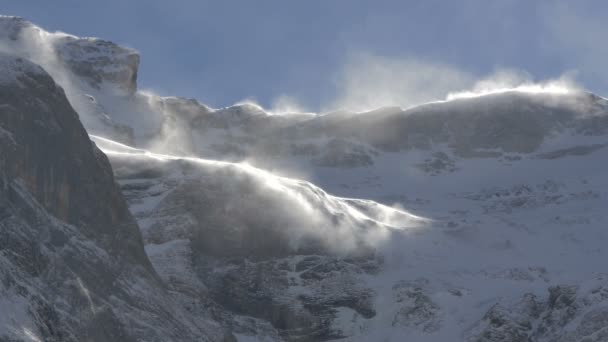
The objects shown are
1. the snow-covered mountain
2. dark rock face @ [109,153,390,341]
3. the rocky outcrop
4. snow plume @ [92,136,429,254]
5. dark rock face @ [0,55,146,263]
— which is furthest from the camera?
snow plume @ [92,136,429,254]

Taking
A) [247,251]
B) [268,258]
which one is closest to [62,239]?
[247,251]

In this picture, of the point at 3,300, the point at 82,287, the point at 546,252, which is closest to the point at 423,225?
the point at 546,252

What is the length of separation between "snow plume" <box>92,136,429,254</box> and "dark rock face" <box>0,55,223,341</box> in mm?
26379

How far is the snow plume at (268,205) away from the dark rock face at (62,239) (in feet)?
86.5

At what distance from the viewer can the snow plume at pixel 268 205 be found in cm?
12731

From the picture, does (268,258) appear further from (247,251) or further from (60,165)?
(60,165)

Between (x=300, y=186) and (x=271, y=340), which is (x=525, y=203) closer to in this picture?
(x=300, y=186)

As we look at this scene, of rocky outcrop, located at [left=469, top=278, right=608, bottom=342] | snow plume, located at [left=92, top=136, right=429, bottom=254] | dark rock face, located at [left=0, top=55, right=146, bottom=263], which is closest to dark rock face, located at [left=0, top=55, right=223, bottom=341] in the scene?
dark rock face, located at [left=0, top=55, right=146, bottom=263]

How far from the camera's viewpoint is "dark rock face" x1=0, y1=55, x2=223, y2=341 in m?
75.1

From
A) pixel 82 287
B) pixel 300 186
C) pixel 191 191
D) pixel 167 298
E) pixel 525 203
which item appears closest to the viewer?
pixel 82 287

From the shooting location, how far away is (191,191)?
126 metres

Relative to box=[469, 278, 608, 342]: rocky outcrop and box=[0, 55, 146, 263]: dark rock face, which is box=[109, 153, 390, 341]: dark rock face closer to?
box=[0, 55, 146, 263]: dark rock face

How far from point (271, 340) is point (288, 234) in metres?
20.5

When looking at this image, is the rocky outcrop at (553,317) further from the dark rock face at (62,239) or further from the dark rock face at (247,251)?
the dark rock face at (62,239)
